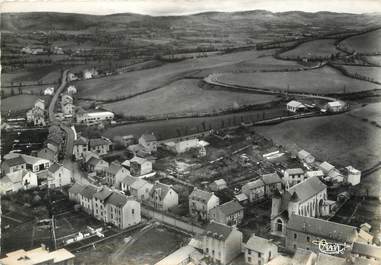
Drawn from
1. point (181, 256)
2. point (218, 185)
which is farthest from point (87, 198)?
point (181, 256)

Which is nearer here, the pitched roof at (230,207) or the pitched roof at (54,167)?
the pitched roof at (230,207)

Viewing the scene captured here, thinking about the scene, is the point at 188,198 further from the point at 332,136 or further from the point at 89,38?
the point at 89,38

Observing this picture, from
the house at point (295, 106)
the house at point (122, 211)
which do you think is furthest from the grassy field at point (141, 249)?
the house at point (295, 106)

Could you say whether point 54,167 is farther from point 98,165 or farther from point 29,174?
point 98,165

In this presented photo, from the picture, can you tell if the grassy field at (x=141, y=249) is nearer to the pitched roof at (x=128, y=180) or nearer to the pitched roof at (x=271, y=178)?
the pitched roof at (x=128, y=180)

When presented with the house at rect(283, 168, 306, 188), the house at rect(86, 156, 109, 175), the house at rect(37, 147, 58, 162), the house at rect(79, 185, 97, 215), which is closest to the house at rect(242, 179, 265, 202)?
the house at rect(283, 168, 306, 188)

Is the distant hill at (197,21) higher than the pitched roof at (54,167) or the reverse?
higher

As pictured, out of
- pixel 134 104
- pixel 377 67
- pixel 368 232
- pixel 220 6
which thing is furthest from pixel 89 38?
pixel 368 232
